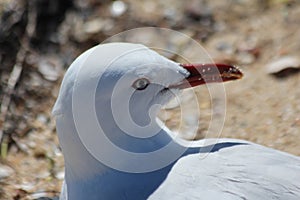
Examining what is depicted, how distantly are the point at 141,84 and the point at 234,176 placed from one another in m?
0.40

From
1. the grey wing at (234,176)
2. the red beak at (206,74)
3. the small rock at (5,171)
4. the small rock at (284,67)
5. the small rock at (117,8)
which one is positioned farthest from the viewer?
the small rock at (117,8)

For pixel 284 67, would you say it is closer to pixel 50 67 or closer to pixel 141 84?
pixel 50 67

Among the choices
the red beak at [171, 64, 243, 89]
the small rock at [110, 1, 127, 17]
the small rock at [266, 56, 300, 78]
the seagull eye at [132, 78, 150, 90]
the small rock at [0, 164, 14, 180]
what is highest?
the small rock at [110, 1, 127, 17]

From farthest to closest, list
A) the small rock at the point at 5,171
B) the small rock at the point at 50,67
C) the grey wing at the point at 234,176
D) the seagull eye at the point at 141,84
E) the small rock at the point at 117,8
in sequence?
the small rock at the point at 117,8 → the small rock at the point at 50,67 → the small rock at the point at 5,171 → the seagull eye at the point at 141,84 → the grey wing at the point at 234,176

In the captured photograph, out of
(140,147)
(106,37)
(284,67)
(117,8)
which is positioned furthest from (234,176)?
(117,8)

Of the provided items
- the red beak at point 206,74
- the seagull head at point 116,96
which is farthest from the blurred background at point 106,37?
the seagull head at point 116,96

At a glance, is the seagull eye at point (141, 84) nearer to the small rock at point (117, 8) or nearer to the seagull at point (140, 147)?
the seagull at point (140, 147)

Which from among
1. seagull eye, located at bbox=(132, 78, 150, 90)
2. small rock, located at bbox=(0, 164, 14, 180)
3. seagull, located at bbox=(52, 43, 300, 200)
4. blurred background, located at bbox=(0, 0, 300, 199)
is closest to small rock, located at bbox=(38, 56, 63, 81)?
blurred background, located at bbox=(0, 0, 300, 199)

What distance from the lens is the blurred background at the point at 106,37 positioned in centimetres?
355

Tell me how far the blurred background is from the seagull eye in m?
1.04

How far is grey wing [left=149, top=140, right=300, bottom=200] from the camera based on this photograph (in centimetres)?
233

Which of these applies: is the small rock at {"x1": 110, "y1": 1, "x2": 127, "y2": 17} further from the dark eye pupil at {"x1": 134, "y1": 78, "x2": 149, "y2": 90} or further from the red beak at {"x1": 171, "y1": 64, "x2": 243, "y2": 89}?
the dark eye pupil at {"x1": 134, "y1": 78, "x2": 149, "y2": 90}

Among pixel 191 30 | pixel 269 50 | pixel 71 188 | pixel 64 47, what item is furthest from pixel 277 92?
pixel 71 188

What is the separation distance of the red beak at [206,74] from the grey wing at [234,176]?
23 cm
